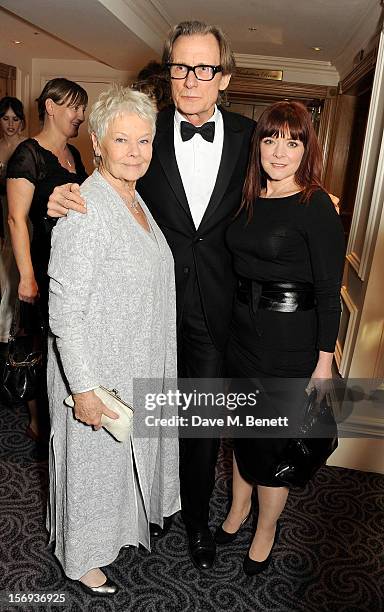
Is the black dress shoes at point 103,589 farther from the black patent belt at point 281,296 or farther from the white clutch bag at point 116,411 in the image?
the black patent belt at point 281,296

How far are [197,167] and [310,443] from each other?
1.06 meters

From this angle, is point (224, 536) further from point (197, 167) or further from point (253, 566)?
point (197, 167)

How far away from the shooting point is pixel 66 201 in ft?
4.99

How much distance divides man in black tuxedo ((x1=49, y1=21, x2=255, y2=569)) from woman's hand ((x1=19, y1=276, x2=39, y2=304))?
2.92 ft

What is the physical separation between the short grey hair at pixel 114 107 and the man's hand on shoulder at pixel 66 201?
194 millimetres

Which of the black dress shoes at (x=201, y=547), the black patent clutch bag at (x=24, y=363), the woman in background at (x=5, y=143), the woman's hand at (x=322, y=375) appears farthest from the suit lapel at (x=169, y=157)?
the woman in background at (x=5, y=143)

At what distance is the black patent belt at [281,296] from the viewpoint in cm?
178

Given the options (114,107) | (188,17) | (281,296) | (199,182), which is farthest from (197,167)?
(188,17)

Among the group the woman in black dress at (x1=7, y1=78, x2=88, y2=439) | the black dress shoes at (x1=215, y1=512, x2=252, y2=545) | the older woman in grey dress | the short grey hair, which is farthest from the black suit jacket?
the black dress shoes at (x1=215, y1=512, x2=252, y2=545)

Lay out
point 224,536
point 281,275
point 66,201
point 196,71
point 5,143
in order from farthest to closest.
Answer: point 5,143
point 224,536
point 196,71
point 281,275
point 66,201

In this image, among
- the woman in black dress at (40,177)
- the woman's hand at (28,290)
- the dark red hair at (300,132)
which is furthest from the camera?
the woman's hand at (28,290)

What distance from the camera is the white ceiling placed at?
3998 mm

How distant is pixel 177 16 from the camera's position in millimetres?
5090

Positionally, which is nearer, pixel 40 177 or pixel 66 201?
pixel 66 201
